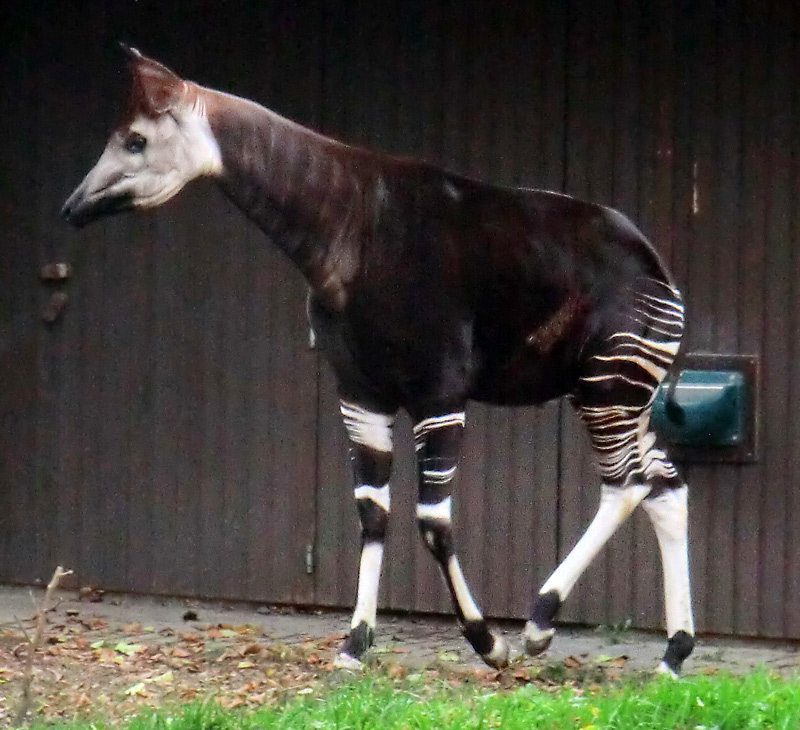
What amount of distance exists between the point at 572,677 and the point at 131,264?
302 cm

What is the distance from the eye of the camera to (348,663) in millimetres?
4734

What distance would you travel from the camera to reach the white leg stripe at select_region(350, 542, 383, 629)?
477cm

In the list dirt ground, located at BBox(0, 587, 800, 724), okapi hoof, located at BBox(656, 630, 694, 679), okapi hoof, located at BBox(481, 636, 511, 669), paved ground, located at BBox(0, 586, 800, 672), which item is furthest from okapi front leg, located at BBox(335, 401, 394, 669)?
okapi hoof, located at BBox(656, 630, 694, 679)

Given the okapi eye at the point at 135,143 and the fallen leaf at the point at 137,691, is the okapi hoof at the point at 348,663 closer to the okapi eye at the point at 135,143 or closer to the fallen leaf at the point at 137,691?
the fallen leaf at the point at 137,691

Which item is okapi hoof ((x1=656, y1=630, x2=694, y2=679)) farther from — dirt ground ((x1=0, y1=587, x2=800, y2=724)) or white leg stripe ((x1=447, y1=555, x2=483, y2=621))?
Result: white leg stripe ((x1=447, y1=555, x2=483, y2=621))

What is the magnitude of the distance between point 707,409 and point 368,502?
1689 millimetres

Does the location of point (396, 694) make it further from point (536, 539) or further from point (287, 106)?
point (287, 106)

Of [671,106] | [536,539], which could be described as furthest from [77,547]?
[671,106]

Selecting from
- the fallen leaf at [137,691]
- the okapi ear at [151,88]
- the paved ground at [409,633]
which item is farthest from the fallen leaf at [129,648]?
the okapi ear at [151,88]

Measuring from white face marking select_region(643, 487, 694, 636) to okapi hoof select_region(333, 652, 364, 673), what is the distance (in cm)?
105

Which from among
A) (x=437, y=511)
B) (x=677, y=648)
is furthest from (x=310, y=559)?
(x=677, y=648)

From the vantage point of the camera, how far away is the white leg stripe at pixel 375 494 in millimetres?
4812

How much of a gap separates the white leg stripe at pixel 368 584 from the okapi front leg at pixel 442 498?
21cm

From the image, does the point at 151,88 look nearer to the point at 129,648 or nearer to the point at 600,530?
the point at 600,530
